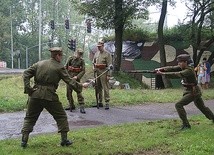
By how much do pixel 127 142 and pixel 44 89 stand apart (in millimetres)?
1868

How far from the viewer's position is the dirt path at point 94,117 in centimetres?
910

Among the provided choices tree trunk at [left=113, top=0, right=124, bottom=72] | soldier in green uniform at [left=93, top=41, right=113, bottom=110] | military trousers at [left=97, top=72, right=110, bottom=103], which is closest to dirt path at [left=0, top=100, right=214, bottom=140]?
military trousers at [left=97, top=72, right=110, bottom=103]

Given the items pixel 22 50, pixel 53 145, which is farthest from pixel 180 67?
pixel 22 50

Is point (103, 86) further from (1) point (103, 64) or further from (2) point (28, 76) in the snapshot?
(2) point (28, 76)

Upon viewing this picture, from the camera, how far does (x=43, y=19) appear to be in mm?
90250

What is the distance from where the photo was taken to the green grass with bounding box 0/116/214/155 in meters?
6.88

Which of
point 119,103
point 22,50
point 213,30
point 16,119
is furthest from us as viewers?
point 22,50

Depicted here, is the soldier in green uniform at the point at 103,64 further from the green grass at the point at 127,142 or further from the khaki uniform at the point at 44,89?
the khaki uniform at the point at 44,89

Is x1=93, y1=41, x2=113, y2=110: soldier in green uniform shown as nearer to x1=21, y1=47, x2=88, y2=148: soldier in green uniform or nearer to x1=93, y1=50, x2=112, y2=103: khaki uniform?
x1=93, y1=50, x2=112, y2=103: khaki uniform

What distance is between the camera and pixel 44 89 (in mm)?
7137

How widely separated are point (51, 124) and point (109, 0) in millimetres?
13066

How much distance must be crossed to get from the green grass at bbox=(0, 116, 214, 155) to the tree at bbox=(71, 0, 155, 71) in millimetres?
13371

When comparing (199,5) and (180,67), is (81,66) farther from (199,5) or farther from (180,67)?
(199,5)

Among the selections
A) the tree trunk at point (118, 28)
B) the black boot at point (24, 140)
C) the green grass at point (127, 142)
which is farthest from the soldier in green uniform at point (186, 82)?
the tree trunk at point (118, 28)
